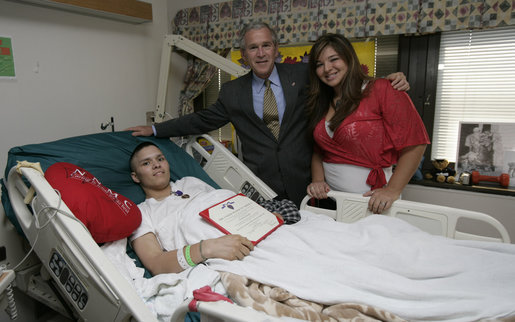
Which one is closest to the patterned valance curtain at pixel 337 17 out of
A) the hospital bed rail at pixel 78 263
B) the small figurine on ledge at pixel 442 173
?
the small figurine on ledge at pixel 442 173

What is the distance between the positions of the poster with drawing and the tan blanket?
235 centimetres

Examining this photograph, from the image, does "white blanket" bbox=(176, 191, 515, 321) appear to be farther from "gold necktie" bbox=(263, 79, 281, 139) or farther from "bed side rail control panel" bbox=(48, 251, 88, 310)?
"gold necktie" bbox=(263, 79, 281, 139)

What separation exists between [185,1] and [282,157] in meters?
2.46

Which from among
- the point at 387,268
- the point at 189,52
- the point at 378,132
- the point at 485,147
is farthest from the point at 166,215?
the point at 485,147

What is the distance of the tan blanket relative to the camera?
1.00m

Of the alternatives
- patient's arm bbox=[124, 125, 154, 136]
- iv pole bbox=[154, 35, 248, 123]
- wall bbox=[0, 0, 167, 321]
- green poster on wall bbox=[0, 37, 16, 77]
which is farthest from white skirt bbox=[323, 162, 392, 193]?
green poster on wall bbox=[0, 37, 16, 77]

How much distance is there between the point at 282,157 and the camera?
2.08m

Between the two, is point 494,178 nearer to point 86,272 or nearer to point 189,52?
point 189,52

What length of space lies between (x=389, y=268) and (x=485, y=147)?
7.03ft

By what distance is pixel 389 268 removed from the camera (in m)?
1.19

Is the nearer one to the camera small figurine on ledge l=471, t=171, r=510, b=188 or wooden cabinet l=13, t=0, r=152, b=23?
wooden cabinet l=13, t=0, r=152, b=23

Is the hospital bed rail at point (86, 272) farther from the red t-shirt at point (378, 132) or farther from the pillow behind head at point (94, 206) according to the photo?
the red t-shirt at point (378, 132)

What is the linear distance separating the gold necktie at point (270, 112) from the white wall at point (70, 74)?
1654mm

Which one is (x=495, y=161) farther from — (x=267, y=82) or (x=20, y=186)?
(x=20, y=186)
